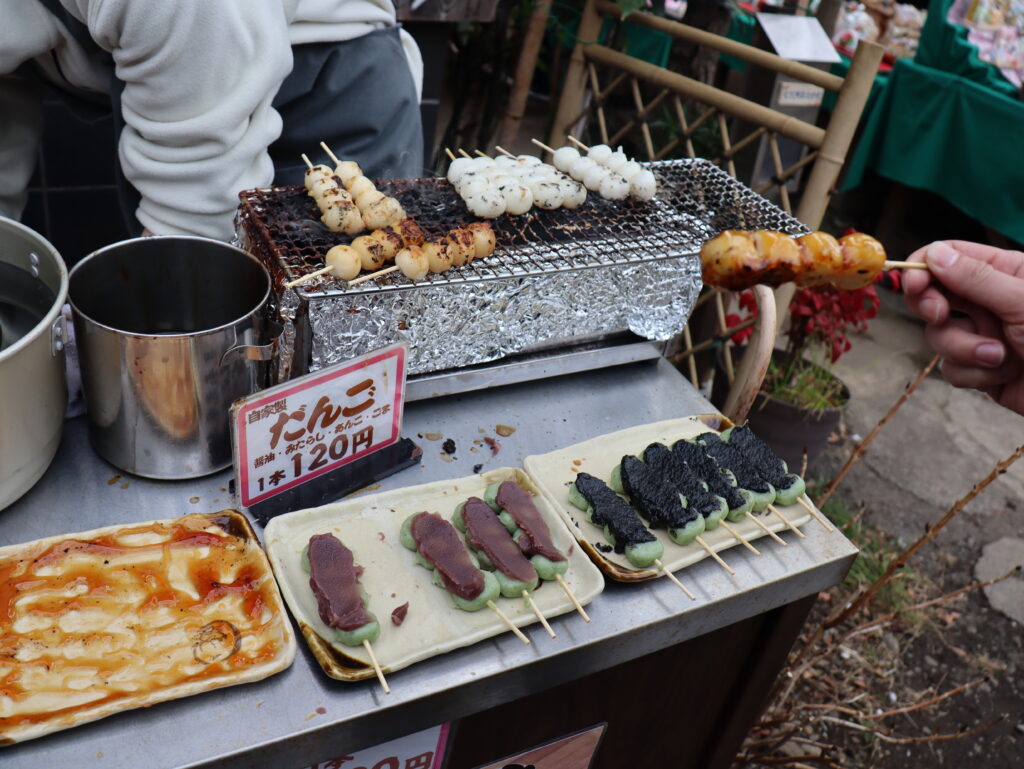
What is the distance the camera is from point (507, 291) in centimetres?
215

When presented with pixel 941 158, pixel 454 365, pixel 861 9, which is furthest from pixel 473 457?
pixel 861 9

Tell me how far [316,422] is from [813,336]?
357 centimetres

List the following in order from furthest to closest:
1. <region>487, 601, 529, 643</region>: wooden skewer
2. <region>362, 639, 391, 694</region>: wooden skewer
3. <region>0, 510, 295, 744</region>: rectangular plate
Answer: <region>487, 601, 529, 643</region>: wooden skewer → <region>362, 639, 391, 694</region>: wooden skewer → <region>0, 510, 295, 744</region>: rectangular plate

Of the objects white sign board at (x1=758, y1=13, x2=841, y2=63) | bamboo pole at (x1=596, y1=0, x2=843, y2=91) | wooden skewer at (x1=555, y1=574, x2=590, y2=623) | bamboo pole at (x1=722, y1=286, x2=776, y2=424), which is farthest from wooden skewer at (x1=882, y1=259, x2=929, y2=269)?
white sign board at (x1=758, y1=13, x2=841, y2=63)

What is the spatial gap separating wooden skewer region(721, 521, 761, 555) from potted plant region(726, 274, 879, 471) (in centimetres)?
237

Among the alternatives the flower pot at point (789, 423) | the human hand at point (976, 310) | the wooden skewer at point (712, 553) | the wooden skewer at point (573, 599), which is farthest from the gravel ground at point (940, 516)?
the wooden skewer at point (573, 599)

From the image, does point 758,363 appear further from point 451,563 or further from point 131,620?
point 131,620

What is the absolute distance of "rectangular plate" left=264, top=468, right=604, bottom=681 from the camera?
1587mm

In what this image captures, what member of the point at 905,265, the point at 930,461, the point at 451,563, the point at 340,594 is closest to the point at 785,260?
the point at 905,265

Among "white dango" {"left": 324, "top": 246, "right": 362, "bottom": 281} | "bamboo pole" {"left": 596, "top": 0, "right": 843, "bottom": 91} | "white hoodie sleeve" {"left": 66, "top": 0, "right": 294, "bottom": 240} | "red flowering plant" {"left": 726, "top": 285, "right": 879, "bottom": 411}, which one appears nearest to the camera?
"white hoodie sleeve" {"left": 66, "top": 0, "right": 294, "bottom": 240}

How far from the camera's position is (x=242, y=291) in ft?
6.48

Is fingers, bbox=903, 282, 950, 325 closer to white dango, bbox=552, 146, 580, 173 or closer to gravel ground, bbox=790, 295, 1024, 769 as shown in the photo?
white dango, bbox=552, 146, 580, 173

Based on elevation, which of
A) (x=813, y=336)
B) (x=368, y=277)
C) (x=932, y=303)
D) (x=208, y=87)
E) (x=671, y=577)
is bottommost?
(x=813, y=336)

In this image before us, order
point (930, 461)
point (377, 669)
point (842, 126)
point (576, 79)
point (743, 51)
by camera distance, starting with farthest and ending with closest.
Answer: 1. point (930, 461)
2. point (576, 79)
3. point (743, 51)
4. point (842, 126)
5. point (377, 669)
